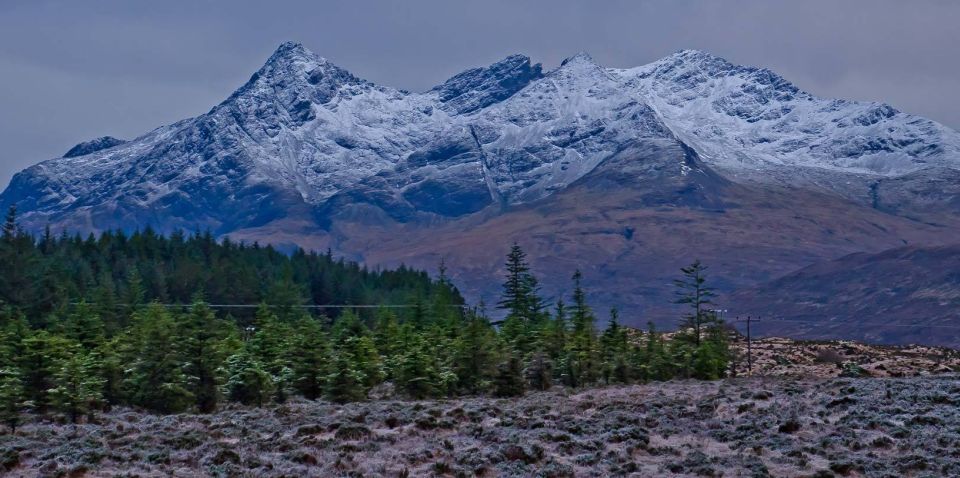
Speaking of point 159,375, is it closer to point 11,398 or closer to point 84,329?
point 11,398

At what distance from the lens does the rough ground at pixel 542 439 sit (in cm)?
3291

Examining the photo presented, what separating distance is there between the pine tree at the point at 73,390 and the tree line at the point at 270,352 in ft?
0.29

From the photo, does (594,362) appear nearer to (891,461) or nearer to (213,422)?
(213,422)

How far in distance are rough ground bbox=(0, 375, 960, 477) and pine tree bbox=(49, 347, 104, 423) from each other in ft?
5.09

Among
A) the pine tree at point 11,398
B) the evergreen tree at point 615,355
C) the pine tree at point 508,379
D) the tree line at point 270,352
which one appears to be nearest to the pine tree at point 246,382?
the tree line at point 270,352

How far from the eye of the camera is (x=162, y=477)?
103ft

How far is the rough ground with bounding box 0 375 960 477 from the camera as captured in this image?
32.9 meters

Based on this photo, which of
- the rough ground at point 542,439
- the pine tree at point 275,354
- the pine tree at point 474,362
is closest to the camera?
the rough ground at point 542,439

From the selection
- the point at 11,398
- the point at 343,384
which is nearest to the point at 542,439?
the point at 11,398

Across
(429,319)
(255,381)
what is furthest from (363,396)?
(429,319)

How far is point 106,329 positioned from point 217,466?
52056 millimetres

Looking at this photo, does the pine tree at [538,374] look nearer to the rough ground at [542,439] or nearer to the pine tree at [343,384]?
the pine tree at [343,384]

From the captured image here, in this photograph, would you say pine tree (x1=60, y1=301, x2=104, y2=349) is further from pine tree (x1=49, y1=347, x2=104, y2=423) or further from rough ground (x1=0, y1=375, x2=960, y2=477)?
rough ground (x1=0, y1=375, x2=960, y2=477)

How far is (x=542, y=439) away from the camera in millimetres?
37750
